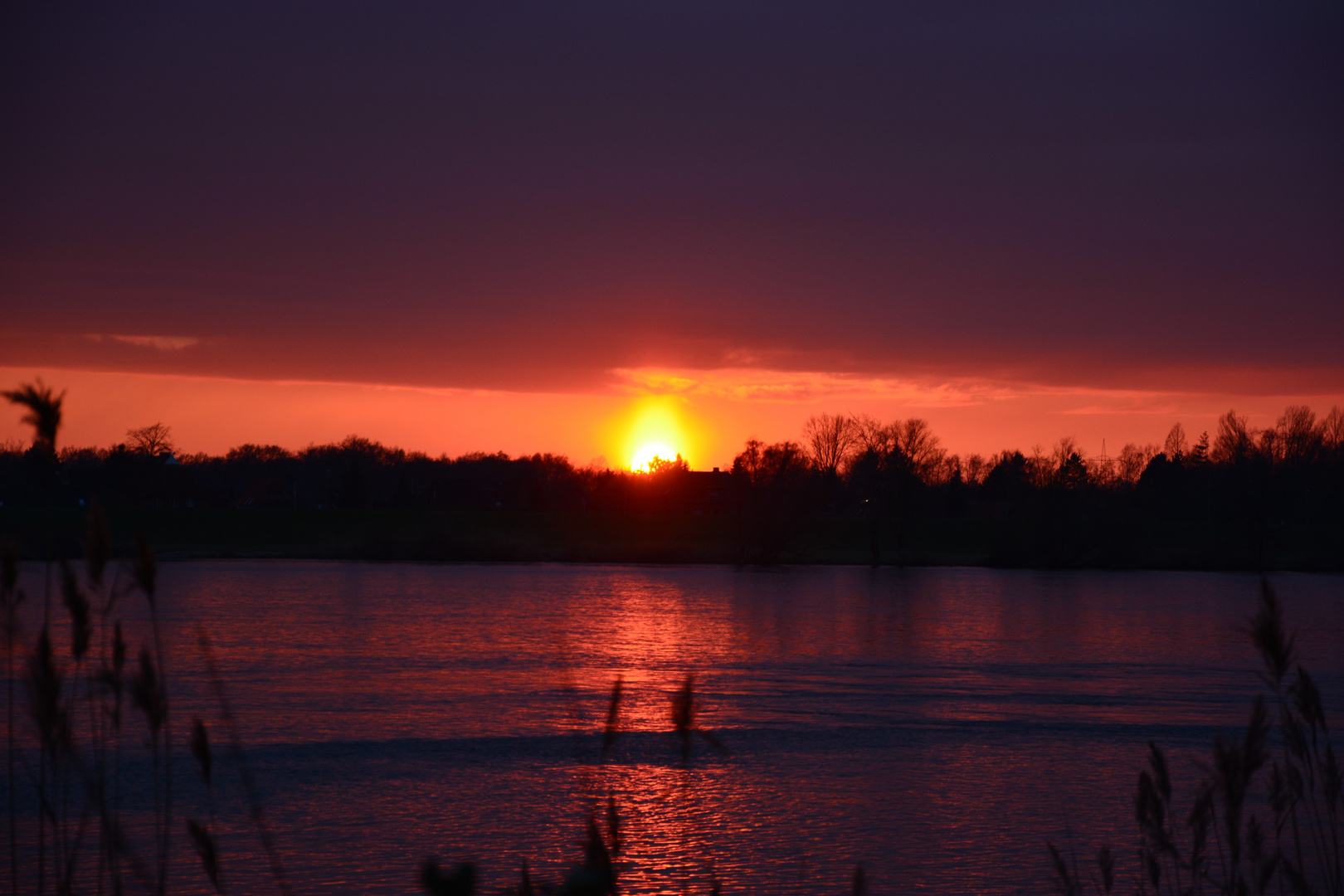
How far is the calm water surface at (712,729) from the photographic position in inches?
336

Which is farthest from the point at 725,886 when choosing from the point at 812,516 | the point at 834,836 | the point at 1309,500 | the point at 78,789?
the point at 1309,500

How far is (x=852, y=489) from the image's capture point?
2653 inches

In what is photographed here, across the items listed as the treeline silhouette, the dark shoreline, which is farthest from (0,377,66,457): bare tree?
the dark shoreline

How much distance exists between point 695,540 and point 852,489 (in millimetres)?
10351

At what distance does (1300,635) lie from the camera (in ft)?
86.9

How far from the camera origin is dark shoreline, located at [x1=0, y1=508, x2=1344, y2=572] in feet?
187

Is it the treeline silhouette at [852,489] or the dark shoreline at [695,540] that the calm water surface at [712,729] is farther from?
the dark shoreline at [695,540]

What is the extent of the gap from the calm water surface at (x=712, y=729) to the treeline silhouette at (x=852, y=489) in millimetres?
4005

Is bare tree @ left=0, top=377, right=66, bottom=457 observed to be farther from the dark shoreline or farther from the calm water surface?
the dark shoreline

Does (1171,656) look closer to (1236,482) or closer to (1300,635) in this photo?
(1300,635)

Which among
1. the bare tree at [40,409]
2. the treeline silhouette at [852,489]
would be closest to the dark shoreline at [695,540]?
the treeline silhouette at [852,489]

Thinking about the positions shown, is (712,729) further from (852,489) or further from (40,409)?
(852,489)

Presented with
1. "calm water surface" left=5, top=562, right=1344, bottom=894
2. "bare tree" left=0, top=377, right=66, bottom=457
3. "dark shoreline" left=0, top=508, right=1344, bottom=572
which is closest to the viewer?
"bare tree" left=0, top=377, right=66, bottom=457

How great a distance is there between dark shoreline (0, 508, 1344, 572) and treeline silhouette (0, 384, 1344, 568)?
0.72ft
